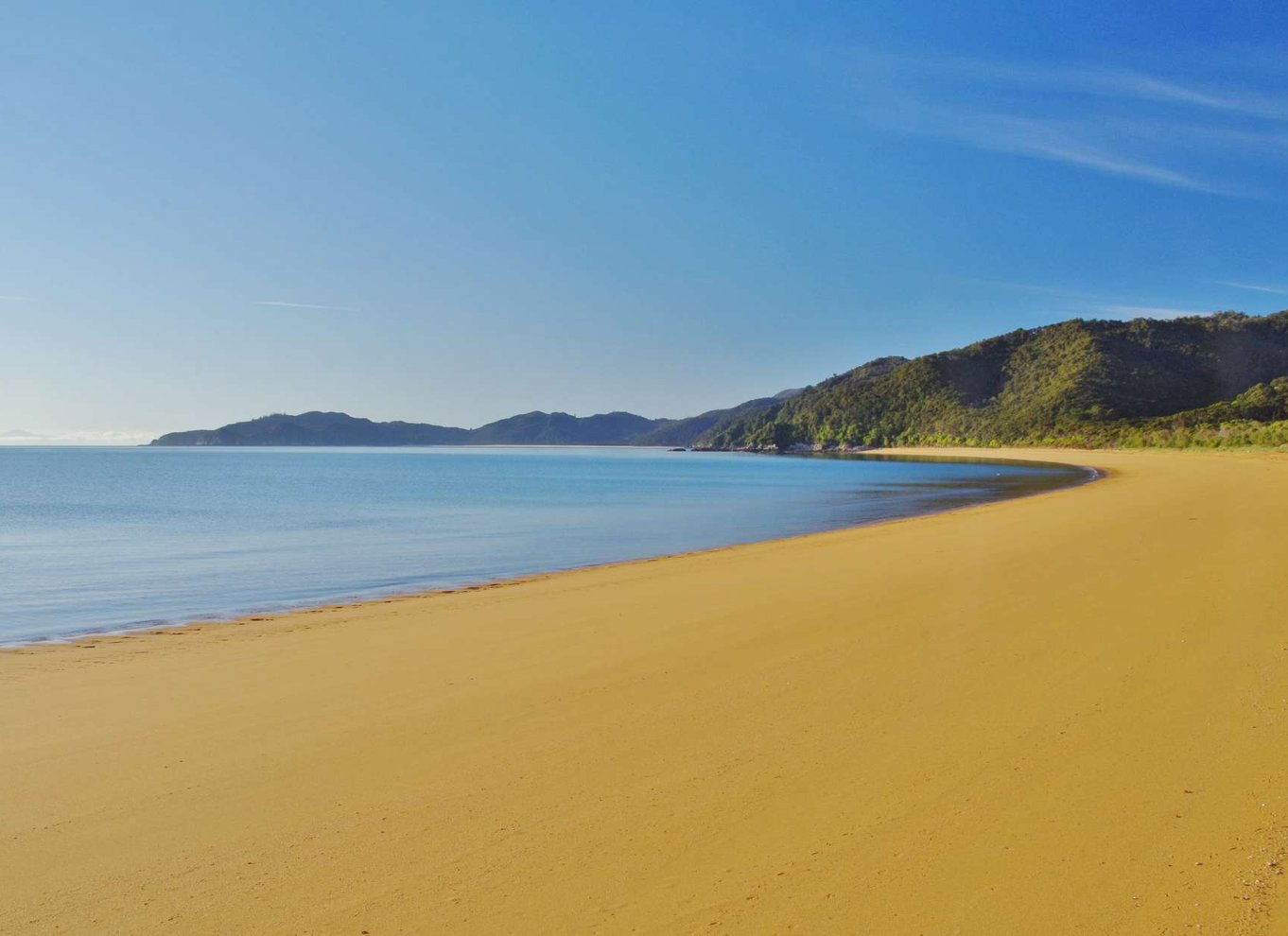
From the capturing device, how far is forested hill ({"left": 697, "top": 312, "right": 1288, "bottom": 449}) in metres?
84.4

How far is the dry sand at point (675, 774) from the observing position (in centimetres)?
308

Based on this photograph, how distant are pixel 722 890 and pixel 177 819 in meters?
2.63

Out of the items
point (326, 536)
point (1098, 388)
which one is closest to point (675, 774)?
point (326, 536)

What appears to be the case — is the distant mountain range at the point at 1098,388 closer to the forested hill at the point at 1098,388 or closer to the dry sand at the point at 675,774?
the forested hill at the point at 1098,388

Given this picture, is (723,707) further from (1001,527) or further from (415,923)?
(1001,527)

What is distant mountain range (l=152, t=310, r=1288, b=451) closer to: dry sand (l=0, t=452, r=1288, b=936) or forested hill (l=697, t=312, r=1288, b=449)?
forested hill (l=697, t=312, r=1288, b=449)

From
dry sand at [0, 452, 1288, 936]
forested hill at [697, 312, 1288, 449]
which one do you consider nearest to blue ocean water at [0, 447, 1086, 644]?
dry sand at [0, 452, 1288, 936]

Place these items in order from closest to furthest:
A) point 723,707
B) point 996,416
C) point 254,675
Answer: point 723,707 → point 254,675 → point 996,416

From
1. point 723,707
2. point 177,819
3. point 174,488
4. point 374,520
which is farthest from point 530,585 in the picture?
point 174,488

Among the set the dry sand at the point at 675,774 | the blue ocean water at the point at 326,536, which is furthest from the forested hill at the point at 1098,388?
the dry sand at the point at 675,774

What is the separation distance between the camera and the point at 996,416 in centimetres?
12444

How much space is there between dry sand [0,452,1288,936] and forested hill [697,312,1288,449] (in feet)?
227

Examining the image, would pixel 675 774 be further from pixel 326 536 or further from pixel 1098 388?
pixel 1098 388

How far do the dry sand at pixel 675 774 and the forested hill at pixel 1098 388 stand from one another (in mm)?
69335
